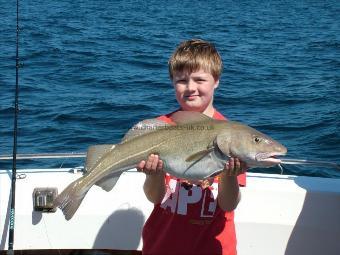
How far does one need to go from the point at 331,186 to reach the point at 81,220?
1930mm

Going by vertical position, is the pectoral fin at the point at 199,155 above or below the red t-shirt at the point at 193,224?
above

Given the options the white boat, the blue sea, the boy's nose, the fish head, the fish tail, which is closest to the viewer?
the fish head

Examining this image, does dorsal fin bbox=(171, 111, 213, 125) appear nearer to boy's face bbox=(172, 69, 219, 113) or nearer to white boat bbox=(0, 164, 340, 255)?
boy's face bbox=(172, 69, 219, 113)

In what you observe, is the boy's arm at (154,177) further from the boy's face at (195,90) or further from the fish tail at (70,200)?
the boy's face at (195,90)

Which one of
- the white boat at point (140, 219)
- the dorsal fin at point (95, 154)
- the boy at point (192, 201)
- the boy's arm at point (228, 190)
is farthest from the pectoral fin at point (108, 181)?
the white boat at point (140, 219)

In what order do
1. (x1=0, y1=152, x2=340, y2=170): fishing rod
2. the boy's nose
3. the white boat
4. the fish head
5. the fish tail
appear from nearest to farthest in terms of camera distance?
the fish head → the fish tail → the boy's nose → the white boat → (x1=0, y1=152, x2=340, y2=170): fishing rod

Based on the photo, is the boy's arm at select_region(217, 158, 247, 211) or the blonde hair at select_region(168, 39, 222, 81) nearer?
the boy's arm at select_region(217, 158, 247, 211)

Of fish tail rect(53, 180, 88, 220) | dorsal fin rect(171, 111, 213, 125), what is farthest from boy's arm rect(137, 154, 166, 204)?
fish tail rect(53, 180, 88, 220)

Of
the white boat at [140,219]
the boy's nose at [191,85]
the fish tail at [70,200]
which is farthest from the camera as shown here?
the white boat at [140,219]

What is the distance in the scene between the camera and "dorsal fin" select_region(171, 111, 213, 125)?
3430mm

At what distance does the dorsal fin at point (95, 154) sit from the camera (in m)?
3.46

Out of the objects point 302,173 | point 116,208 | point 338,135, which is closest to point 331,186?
point 116,208

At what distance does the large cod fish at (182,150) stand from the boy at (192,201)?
0.29 m

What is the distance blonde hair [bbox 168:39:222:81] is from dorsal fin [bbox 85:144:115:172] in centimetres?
69
